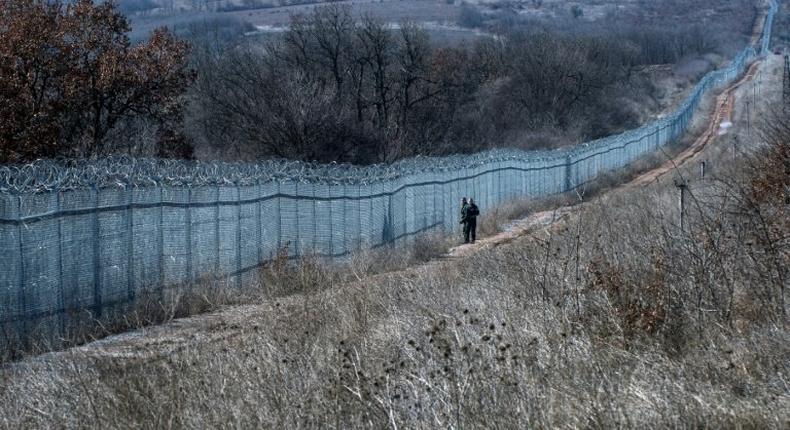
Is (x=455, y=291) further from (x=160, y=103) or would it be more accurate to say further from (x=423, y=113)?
(x=423, y=113)

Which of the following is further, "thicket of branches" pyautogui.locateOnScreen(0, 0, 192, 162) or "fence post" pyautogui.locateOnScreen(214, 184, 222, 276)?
"thicket of branches" pyautogui.locateOnScreen(0, 0, 192, 162)

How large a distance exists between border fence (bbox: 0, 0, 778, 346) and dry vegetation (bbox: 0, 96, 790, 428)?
184cm

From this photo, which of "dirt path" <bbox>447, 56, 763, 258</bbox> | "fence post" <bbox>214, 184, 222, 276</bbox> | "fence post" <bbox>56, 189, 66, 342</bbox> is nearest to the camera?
"fence post" <bbox>56, 189, 66, 342</bbox>

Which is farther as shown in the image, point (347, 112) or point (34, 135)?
point (347, 112)

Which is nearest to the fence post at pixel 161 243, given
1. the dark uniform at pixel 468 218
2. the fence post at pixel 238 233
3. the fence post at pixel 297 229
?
the fence post at pixel 238 233

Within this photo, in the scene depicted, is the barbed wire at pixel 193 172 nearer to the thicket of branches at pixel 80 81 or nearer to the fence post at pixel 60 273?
the fence post at pixel 60 273

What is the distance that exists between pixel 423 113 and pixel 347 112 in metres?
9.94

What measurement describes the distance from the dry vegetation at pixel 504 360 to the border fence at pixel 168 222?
6.04 ft

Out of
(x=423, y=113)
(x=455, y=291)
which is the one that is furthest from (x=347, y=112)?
(x=455, y=291)

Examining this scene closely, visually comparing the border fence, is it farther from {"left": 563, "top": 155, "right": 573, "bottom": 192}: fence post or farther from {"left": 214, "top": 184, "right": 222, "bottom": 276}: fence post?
{"left": 563, "top": 155, "right": 573, "bottom": 192}: fence post

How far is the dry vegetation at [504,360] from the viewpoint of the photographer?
241 inches

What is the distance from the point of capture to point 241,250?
644 inches

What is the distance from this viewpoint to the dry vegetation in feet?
20.0

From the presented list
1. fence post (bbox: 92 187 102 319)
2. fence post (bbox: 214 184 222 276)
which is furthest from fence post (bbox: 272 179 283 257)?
fence post (bbox: 92 187 102 319)
